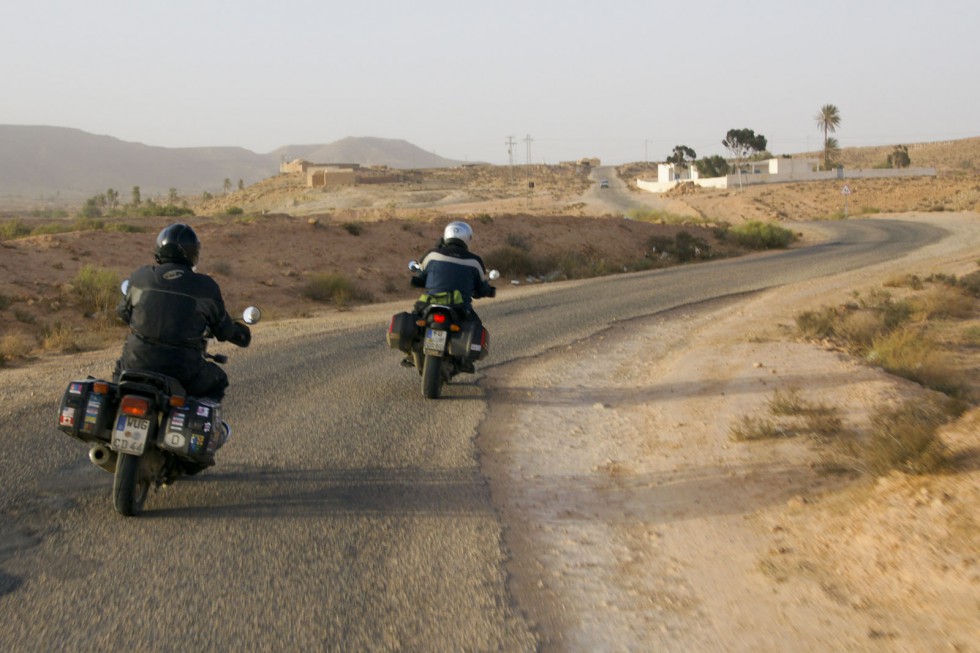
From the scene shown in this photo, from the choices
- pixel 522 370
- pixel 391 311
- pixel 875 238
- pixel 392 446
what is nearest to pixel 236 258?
pixel 391 311

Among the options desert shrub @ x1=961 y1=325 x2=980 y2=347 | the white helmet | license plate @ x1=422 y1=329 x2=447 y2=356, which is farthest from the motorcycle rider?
desert shrub @ x1=961 y1=325 x2=980 y2=347

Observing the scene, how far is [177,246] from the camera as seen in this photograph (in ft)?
20.0

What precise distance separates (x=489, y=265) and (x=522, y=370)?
56.8ft

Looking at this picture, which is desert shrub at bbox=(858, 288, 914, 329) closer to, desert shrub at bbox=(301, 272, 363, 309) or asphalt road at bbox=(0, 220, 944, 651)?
asphalt road at bbox=(0, 220, 944, 651)

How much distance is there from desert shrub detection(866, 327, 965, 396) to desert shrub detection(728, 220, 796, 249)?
1094 inches

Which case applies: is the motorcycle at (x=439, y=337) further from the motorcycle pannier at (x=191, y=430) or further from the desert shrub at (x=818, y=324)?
the desert shrub at (x=818, y=324)

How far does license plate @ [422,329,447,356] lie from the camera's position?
9.40 m

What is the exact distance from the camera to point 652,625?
4.56 m

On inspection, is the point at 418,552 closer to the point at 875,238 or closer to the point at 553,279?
the point at 553,279

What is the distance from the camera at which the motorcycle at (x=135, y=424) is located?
5578 millimetres

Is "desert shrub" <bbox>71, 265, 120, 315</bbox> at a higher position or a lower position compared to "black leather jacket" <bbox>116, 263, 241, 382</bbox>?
lower

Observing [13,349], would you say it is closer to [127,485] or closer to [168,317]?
[168,317]

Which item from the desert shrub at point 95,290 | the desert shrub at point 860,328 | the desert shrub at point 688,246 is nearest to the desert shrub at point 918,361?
the desert shrub at point 860,328

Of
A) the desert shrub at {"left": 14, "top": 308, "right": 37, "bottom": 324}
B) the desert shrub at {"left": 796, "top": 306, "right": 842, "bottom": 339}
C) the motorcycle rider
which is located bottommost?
the desert shrub at {"left": 796, "top": 306, "right": 842, "bottom": 339}
